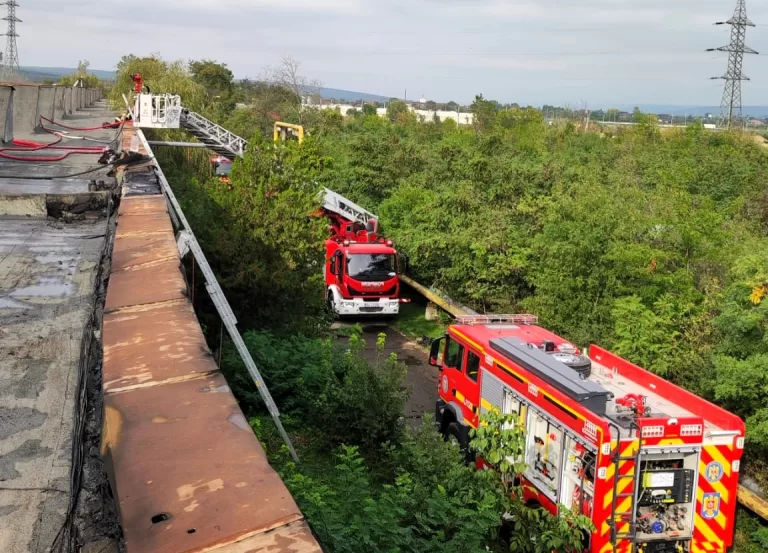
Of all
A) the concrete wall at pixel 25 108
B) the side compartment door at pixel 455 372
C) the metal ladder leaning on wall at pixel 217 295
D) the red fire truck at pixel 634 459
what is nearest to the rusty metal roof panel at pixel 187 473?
the metal ladder leaning on wall at pixel 217 295

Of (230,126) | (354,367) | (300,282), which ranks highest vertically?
(230,126)

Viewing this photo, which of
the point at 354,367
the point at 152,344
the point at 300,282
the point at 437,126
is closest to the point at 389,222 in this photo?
the point at 300,282

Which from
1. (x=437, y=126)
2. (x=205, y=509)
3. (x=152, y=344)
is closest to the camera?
(x=205, y=509)

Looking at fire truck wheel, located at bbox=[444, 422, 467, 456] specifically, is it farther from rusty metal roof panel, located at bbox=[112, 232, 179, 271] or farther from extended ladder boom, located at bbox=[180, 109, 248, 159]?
extended ladder boom, located at bbox=[180, 109, 248, 159]

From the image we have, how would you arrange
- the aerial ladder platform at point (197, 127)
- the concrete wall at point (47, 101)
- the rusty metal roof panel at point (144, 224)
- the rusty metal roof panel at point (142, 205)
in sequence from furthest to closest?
the aerial ladder platform at point (197, 127), the concrete wall at point (47, 101), the rusty metal roof panel at point (142, 205), the rusty metal roof panel at point (144, 224)

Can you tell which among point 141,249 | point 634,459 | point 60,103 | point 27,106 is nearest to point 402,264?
point 27,106

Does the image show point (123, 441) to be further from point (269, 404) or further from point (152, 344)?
point (269, 404)

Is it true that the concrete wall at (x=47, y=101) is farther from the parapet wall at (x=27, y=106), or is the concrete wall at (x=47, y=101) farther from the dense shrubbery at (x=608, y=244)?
the dense shrubbery at (x=608, y=244)
